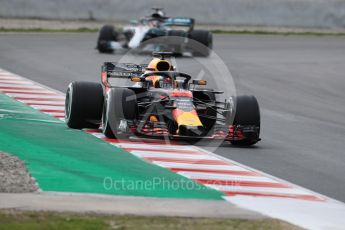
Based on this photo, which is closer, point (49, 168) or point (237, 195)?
point (237, 195)

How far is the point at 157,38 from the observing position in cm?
Answer: 3347

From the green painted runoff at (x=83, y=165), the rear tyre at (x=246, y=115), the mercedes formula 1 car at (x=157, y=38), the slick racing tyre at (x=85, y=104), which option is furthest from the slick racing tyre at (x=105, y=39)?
the rear tyre at (x=246, y=115)

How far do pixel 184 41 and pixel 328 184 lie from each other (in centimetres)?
2190

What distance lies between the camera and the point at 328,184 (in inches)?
482

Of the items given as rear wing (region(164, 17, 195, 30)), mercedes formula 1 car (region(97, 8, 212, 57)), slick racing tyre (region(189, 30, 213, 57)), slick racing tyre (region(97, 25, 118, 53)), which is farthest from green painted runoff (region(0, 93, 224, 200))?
rear wing (region(164, 17, 195, 30))

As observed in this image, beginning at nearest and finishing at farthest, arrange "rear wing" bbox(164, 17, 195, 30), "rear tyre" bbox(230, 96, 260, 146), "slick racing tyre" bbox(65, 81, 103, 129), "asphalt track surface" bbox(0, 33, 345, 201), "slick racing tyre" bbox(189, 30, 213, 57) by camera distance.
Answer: "asphalt track surface" bbox(0, 33, 345, 201)
"rear tyre" bbox(230, 96, 260, 146)
"slick racing tyre" bbox(65, 81, 103, 129)
"slick racing tyre" bbox(189, 30, 213, 57)
"rear wing" bbox(164, 17, 195, 30)

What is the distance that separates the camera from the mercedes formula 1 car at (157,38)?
110ft

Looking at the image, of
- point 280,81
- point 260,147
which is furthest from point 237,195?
point 280,81

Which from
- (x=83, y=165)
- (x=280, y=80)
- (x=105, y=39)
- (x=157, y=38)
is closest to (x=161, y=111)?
(x=83, y=165)

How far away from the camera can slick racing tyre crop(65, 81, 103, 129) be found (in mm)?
15406

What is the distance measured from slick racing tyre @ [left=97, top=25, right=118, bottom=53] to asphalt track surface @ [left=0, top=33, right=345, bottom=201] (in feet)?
0.96

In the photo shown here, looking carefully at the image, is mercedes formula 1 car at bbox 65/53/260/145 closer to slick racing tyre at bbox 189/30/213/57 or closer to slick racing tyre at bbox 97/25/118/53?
slick racing tyre at bbox 97/25/118/53

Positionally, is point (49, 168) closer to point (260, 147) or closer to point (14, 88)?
point (260, 147)

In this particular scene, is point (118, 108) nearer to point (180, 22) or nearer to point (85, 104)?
point (85, 104)
